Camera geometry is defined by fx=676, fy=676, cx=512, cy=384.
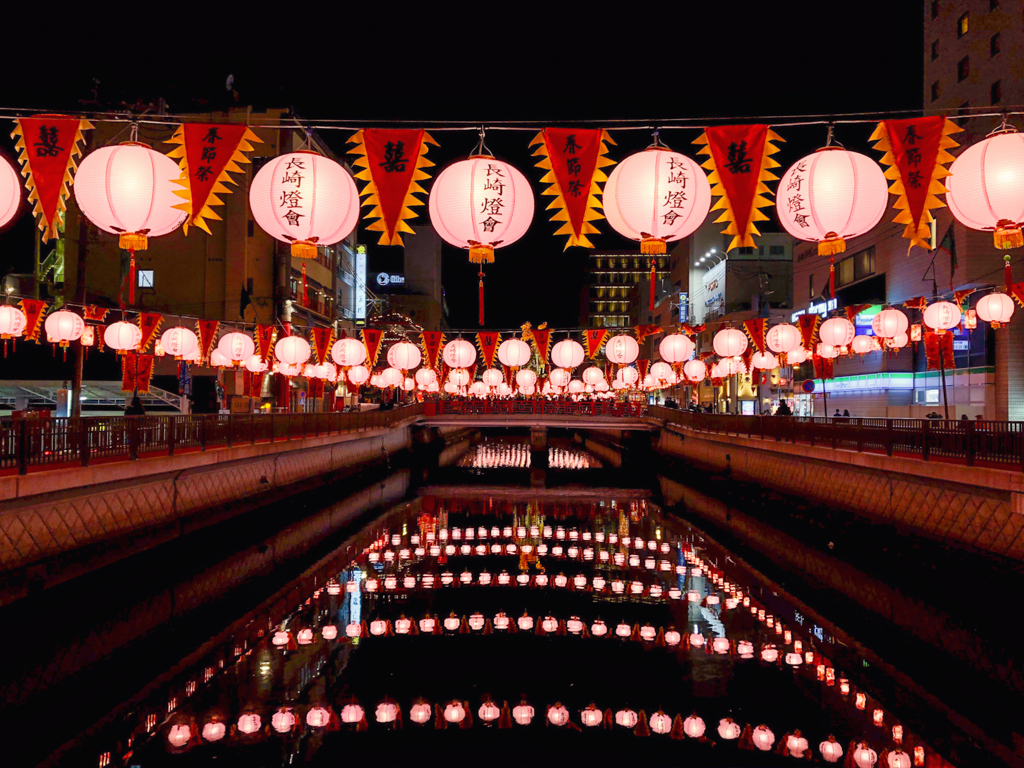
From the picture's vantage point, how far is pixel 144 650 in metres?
11.5

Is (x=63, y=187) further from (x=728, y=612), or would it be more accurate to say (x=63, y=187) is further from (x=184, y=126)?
(x=728, y=612)

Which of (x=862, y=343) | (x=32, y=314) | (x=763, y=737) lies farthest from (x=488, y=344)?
(x=763, y=737)

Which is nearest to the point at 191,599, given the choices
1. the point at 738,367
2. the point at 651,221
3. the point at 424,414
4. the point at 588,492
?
the point at 651,221

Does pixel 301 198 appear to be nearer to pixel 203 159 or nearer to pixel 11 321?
pixel 203 159

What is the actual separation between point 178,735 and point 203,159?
7.63m

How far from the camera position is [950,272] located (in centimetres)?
3456

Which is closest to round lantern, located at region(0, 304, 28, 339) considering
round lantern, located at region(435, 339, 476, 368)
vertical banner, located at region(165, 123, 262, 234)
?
vertical banner, located at region(165, 123, 262, 234)

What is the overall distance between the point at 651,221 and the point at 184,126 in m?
6.60

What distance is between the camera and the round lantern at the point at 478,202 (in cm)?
926

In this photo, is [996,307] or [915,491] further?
[996,307]

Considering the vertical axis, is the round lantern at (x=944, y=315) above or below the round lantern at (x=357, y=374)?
above

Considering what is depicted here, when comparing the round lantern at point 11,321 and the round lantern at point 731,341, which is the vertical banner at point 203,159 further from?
the round lantern at point 731,341

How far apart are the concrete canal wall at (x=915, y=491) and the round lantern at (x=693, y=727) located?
25.2ft

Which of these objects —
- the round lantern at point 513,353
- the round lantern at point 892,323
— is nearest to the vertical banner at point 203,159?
the round lantern at point 513,353
